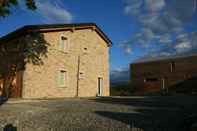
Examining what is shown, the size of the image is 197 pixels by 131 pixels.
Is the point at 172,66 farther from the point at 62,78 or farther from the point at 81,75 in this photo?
the point at 62,78

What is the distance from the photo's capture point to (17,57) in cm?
2092

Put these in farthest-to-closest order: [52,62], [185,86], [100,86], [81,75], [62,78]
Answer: [185,86] → [100,86] → [81,75] → [62,78] → [52,62]

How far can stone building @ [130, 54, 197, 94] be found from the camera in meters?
34.8

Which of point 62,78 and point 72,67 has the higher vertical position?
point 72,67

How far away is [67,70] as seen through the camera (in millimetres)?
23719

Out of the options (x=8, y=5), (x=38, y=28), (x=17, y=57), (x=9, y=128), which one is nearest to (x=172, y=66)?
(x=38, y=28)

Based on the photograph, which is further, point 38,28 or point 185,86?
point 185,86

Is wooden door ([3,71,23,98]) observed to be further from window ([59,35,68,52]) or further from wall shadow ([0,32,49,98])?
window ([59,35,68,52])

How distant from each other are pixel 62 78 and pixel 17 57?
14.7ft

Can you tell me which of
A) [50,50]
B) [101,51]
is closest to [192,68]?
[101,51]

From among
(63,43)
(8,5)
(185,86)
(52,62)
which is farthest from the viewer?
(185,86)

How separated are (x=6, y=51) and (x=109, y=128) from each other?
17.3m

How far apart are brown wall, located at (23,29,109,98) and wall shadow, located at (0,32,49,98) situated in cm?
49

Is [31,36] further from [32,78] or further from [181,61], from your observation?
[181,61]
